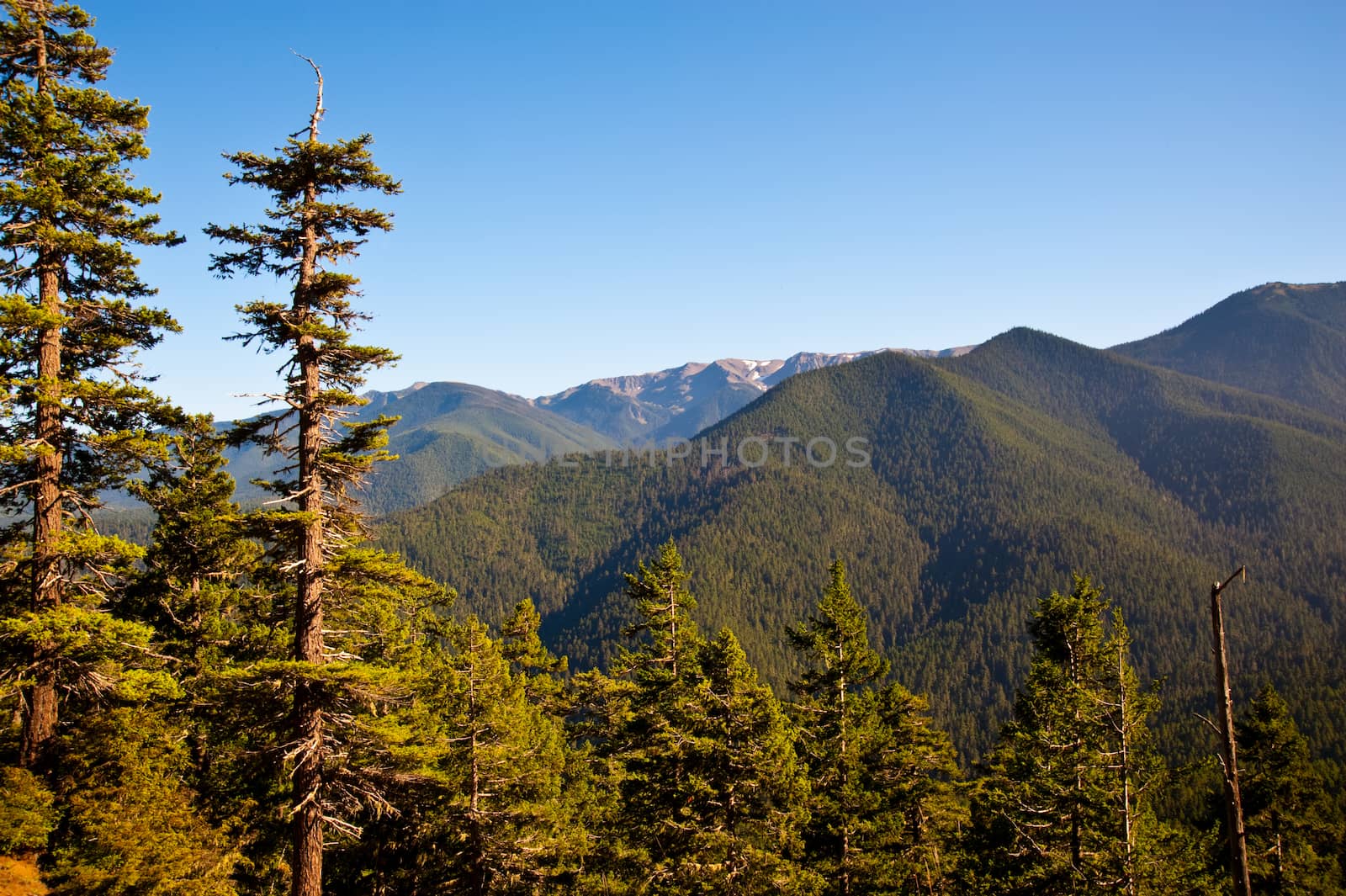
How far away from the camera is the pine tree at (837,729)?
24.5 m

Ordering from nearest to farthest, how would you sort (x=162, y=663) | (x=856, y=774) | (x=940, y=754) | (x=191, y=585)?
(x=162, y=663)
(x=191, y=585)
(x=856, y=774)
(x=940, y=754)

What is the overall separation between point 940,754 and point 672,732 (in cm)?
1479

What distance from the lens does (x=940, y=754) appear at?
2953 centimetres

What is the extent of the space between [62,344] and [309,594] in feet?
29.0

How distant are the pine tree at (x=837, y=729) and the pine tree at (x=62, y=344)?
20460mm

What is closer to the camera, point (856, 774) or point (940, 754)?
point (856, 774)

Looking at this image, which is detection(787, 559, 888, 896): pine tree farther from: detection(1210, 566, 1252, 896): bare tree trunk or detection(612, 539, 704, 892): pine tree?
detection(1210, 566, 1252, 896): bare tree trunk

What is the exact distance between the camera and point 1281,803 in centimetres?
3002

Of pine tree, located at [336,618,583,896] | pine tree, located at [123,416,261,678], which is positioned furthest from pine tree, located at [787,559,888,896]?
pine tree, located at [123,416,261,678]

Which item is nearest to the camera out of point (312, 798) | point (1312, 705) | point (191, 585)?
point (312, 798)

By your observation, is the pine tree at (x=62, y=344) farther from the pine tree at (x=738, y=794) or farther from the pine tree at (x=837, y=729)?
the pine tree at (x=837, y=729)

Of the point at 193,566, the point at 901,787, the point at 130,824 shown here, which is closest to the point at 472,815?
the point at 130,824

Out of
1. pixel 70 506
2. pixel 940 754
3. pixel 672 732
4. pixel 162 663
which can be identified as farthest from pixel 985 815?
pixel 70 506

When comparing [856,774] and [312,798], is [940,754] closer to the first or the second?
[856,774]
